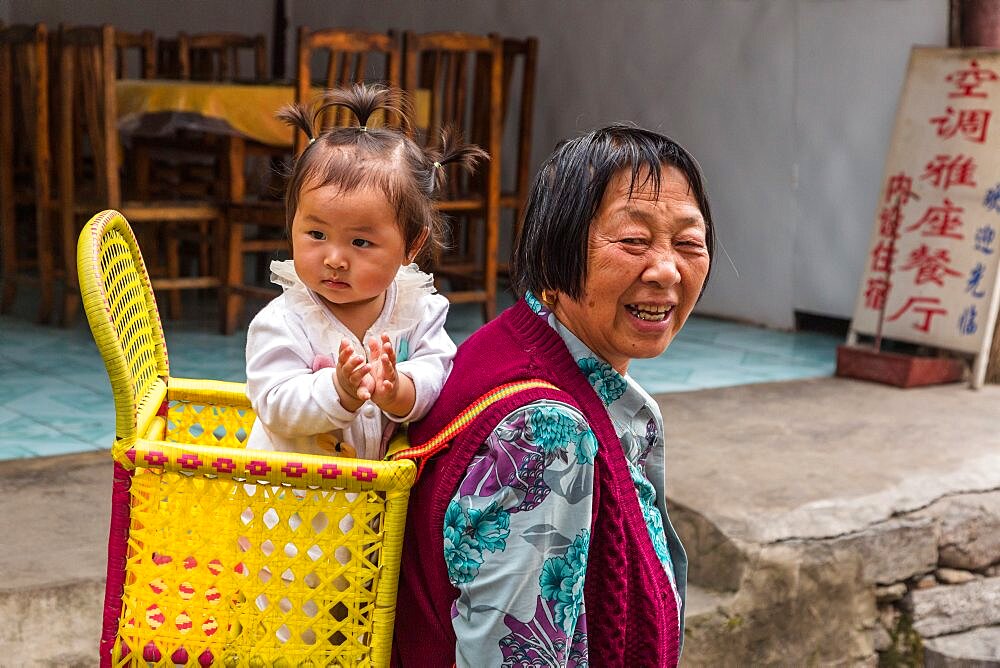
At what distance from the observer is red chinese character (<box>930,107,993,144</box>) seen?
4.75 metres

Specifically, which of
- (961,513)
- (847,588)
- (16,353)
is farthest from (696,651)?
(16,353)

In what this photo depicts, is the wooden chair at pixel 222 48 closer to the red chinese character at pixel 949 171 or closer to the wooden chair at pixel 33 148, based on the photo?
the wooden chair at pixel 33 148

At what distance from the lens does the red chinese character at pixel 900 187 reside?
4984 millimetres

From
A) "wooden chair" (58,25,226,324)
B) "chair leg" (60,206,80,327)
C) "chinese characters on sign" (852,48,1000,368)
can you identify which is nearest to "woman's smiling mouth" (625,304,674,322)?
"chinese characters on sign" (852,48,1000,368)

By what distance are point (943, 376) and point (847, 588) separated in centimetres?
195

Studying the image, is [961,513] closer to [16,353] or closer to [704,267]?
[704,267]

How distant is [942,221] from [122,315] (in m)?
3.96

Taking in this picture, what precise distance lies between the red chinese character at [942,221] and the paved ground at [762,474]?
2.02 feet

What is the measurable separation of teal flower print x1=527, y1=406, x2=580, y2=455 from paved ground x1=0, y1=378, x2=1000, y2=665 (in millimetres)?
1451

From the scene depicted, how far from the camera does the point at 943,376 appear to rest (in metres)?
4.87

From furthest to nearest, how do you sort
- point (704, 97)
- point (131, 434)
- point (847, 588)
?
point (704, 97) → point (847, 588) → point (131, 434)

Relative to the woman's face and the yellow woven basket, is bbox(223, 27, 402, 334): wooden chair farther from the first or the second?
the woman's face

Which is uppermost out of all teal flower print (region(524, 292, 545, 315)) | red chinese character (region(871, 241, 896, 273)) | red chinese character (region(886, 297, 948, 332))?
teal flower print (region(524, 292, 545, 315))

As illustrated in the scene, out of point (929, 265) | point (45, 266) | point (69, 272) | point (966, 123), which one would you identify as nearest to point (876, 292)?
point (929, 265)
